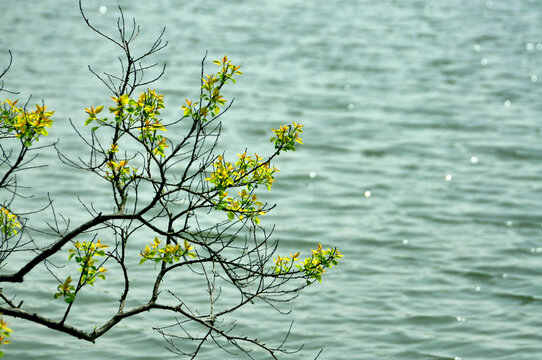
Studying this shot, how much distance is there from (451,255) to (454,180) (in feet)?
9.46

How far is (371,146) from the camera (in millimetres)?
15023

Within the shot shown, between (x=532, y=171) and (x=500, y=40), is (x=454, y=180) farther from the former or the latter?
(x=500, y=40)

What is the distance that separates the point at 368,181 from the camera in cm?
1339

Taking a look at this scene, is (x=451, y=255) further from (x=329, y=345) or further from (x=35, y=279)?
(x=35, y=279)

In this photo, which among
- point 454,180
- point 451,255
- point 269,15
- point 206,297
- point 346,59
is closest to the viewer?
point 206,297

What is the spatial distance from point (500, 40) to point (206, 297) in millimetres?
16317

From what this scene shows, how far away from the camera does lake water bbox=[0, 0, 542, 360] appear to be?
8.86 metres

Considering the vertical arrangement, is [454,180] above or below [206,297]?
above

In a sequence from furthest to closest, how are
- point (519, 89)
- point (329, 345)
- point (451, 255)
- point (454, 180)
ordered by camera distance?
point (519, 89)
point (454, 180)
point (451, 255)
point (329, 345)

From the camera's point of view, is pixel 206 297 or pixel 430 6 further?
pixel 430 6

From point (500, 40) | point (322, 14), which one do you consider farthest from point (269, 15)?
point (500, 40)

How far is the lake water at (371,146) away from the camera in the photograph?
886 centimetres

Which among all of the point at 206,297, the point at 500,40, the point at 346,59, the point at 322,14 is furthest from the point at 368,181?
the point at 322,14

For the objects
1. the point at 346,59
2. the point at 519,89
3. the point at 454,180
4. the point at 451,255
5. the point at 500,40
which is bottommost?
the point at 451,255
